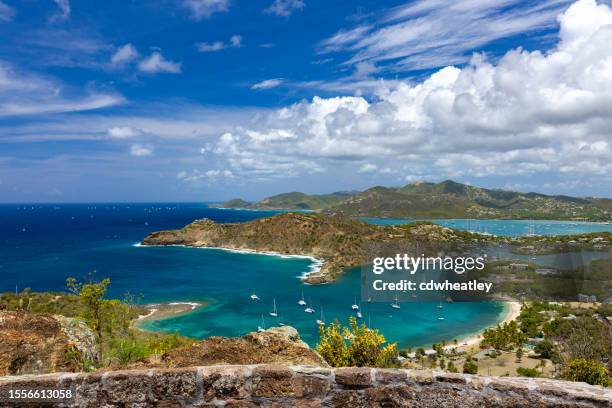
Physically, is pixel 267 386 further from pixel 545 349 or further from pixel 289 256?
pixel 289 256

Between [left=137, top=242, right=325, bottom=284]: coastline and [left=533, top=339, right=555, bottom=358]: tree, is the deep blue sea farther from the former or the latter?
[left=533, top=339, right=555, bottom=358]: tree

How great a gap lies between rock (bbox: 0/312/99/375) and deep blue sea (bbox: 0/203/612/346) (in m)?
43.3

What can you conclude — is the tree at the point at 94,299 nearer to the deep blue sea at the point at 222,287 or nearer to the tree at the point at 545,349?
the deep blue sea at the point at 222,287

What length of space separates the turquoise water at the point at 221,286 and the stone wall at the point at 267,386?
41.7 meters

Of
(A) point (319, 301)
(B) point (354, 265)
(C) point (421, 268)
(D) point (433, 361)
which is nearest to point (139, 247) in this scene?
(B) point (354, 265)

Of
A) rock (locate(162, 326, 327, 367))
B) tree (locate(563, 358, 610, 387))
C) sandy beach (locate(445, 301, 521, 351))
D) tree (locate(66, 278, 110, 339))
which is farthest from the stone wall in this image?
sandy beach (locate(445, 301, 521, 351))

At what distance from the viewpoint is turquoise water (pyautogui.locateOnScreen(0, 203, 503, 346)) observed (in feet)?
199

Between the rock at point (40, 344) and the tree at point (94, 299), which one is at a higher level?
the rock at point (40, 344)

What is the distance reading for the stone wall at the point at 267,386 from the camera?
4.75 m

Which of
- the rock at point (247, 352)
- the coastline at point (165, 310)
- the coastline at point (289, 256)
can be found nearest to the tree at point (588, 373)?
the rock at point (247, 352)

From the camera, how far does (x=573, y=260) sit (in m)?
78.1

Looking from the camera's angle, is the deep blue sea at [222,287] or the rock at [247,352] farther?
the deep blue sea at [222,287]

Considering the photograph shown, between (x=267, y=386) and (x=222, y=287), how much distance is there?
84996 millimetres

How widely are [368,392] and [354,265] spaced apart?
111558 millimetres
